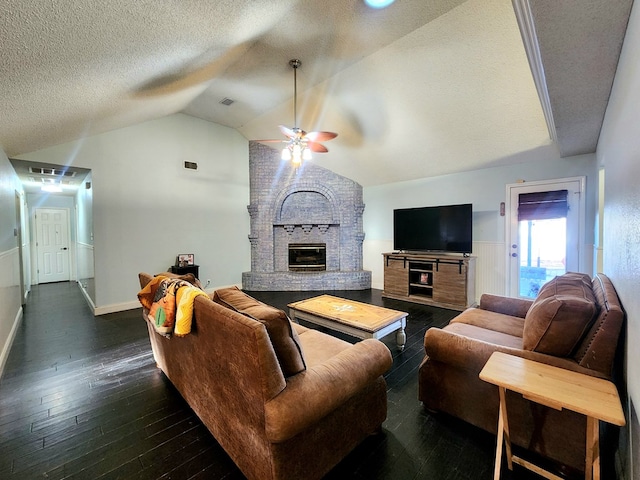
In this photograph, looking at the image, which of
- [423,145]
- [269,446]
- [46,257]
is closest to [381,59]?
[423,145]

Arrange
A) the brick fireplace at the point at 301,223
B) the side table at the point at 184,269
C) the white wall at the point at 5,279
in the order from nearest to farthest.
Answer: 1. the white wall at the point at 5,279
2. the side table at the point at 184,269
3. the brick fireplace at the point at 301,223

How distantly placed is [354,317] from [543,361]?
1.51 meters

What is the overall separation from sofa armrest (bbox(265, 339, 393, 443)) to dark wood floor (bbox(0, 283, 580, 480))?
487 mm

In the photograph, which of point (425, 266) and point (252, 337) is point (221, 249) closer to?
point (425, 266)

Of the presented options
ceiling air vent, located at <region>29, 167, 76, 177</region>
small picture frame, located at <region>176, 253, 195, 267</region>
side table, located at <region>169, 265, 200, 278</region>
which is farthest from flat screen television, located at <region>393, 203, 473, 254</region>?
ceiling air vent, located at <region>29, 167, 76, 177</region>

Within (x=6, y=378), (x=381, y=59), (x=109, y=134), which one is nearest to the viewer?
(x=6, y=378)

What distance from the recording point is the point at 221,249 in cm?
559

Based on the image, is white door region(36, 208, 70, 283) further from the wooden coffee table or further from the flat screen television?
the flat screen television

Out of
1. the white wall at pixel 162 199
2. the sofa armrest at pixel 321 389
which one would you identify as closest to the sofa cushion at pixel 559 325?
the sofa armrest at pixel 321 389

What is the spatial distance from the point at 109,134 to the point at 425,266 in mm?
5574

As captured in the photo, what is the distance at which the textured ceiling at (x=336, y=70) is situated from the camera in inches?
60.6

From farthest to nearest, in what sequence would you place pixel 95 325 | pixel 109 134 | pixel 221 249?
pixel 221 249 < pixel 109 134 < pixel 95 325

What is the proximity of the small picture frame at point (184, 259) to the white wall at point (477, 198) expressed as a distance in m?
3.56

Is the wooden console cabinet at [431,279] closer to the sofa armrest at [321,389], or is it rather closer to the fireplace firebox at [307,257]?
the fireplace firebox at [307,257]
